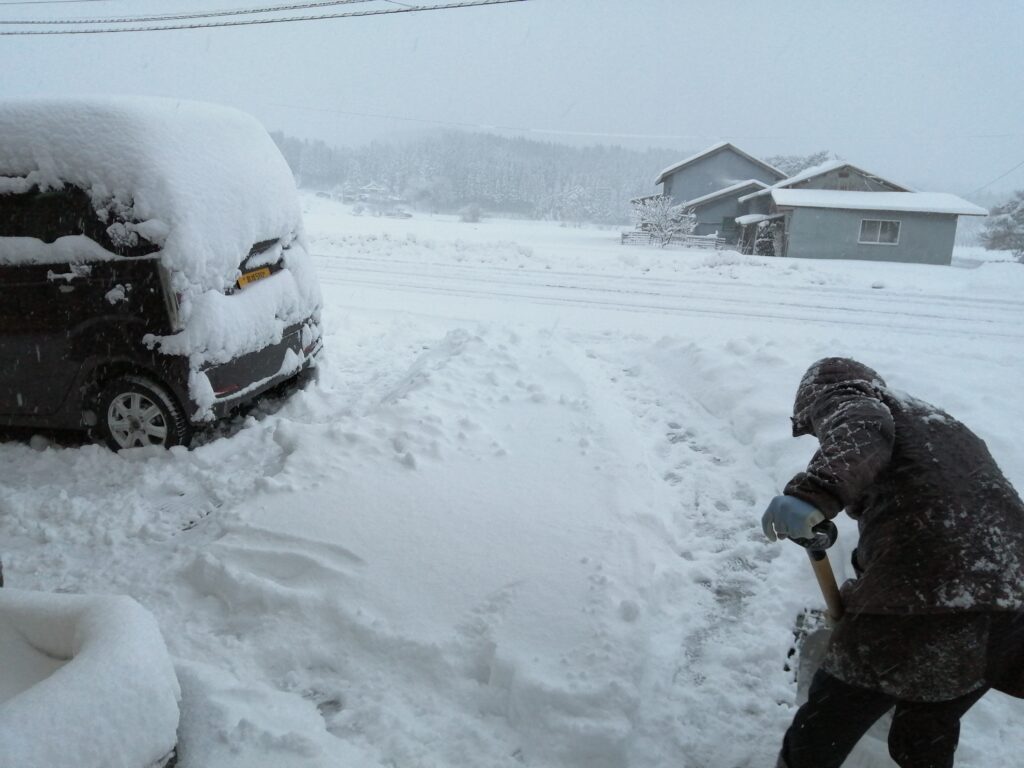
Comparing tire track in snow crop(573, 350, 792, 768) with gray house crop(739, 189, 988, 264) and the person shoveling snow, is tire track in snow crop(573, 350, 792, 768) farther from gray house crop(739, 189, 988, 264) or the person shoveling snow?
gray house crop(739, 189, 988, 264)

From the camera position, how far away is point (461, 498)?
3820 millimetres

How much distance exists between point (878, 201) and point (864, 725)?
30.5 meters

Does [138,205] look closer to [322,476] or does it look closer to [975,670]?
[322,476]

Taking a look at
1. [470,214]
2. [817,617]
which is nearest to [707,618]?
[817,617]

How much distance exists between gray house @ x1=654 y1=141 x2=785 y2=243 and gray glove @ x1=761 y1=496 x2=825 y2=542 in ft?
116

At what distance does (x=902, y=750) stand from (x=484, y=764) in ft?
4.36

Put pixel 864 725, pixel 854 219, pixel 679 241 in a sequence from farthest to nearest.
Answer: pixel 679 241
pixel 854 219
pixel 864 725

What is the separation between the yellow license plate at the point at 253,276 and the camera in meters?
4.71

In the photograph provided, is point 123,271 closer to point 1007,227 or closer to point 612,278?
point 612,278

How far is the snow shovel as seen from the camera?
1960 millimetres

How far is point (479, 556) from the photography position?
3.35 m

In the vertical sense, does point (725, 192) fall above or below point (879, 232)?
above

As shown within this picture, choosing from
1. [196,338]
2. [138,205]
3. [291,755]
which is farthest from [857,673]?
[138,205]

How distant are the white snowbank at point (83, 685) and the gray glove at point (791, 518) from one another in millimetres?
1722
